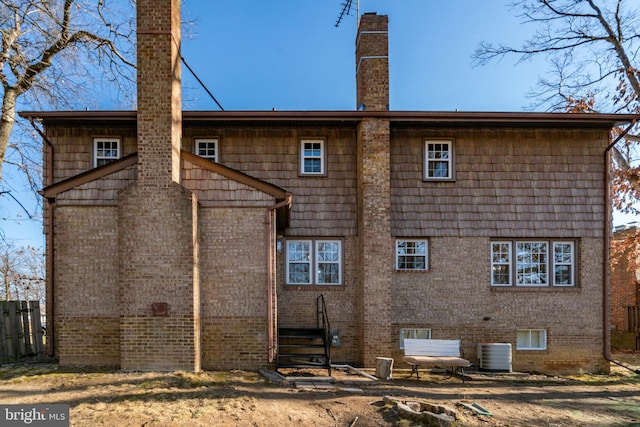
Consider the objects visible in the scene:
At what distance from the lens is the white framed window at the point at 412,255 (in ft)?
34.8

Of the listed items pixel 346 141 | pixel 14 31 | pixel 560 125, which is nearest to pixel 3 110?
pixel 14 31

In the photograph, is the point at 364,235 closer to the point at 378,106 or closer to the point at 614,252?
the point at 378,106

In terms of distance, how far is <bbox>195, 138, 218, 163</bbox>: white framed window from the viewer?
1055 cm

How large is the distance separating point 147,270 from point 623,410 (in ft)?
30.6

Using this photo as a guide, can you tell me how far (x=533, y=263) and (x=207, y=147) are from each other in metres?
9.52

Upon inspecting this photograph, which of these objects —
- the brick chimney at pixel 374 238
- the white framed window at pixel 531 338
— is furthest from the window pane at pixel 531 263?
the brick chimney at pixel 374 238

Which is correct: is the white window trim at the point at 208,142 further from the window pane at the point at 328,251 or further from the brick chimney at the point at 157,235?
the window pane at the point at 328,251

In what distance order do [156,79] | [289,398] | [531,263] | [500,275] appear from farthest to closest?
[531,263] < [500,275] < [156,79] < [289,398]

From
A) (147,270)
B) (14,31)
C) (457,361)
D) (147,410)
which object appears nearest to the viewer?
(147,410)

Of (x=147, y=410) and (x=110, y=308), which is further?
(x=110, y=308)

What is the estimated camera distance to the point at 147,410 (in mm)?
5680

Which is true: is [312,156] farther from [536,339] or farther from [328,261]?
[536,339]

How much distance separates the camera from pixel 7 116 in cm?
1065

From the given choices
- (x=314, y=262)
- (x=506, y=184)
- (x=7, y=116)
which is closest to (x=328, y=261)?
(x=314, y=262)
